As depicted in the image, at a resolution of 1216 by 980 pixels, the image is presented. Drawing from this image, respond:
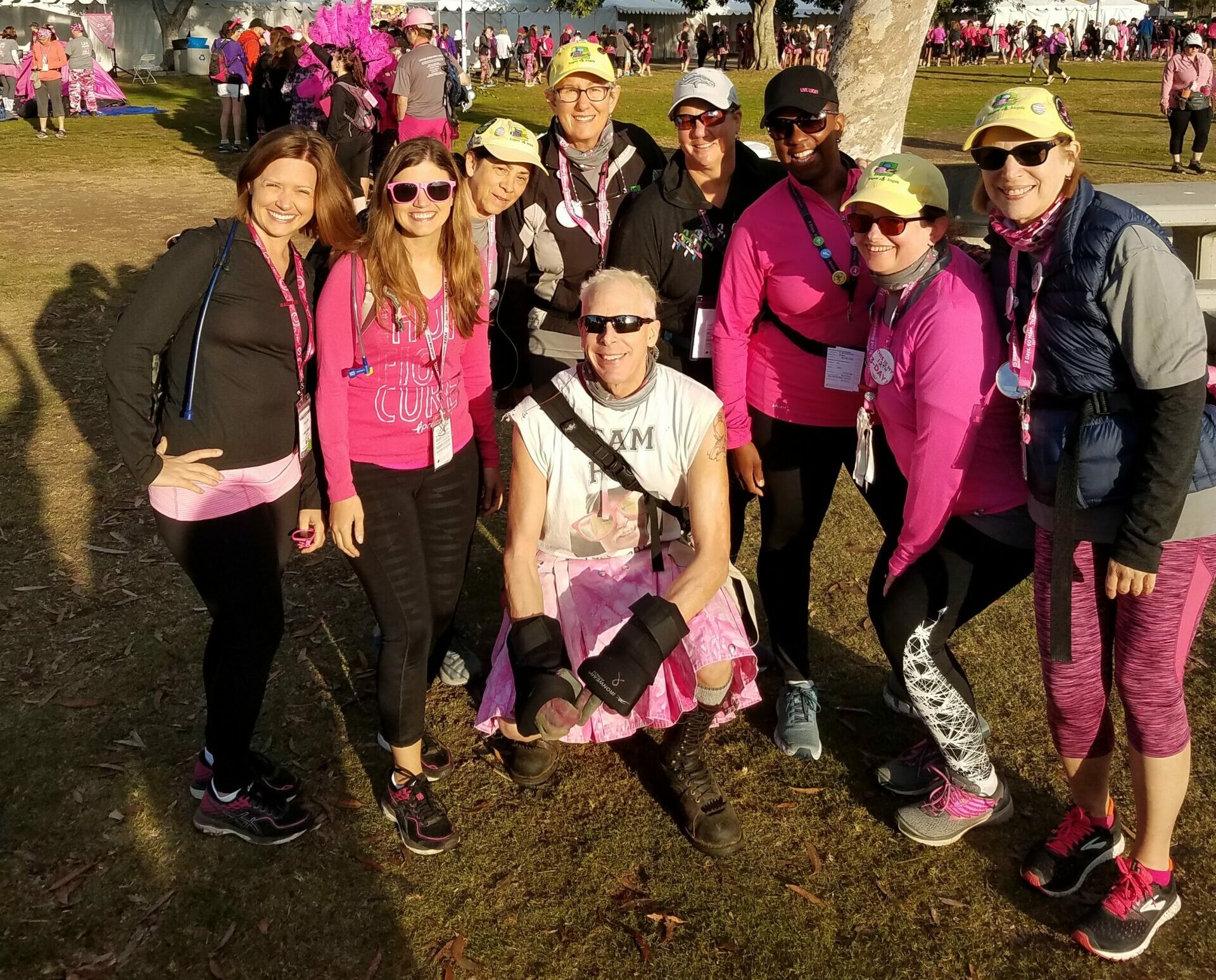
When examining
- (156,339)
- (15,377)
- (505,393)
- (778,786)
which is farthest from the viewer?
(15,377)

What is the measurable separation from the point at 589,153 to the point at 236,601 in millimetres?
2235

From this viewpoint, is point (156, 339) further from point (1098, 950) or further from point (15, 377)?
point (15, 377)

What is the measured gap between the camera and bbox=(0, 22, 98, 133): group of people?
2045cm

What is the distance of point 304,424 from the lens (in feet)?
10.9

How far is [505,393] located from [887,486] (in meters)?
1.76

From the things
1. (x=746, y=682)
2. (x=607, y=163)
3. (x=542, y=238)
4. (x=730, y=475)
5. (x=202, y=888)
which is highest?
(x=607, y=163)

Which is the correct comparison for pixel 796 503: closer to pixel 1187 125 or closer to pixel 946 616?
pixel 946 616

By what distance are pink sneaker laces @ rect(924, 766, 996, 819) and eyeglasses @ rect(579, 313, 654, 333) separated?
190 centimetres

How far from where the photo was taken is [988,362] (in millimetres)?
2891

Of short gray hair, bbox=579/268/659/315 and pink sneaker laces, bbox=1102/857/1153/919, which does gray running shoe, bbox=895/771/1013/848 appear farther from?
short gray hair, bbox=579/268/659/315

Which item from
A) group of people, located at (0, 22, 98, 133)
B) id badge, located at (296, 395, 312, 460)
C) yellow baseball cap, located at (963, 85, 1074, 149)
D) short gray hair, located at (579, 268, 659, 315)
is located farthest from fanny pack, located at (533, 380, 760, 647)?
group of people, located at (0, 22, 98, 133)

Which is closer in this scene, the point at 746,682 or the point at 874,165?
the point at 874,165

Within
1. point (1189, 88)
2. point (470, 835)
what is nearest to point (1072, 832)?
point (470, 835)

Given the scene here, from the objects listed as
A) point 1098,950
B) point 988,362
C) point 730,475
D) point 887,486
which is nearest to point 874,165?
point 988,362
